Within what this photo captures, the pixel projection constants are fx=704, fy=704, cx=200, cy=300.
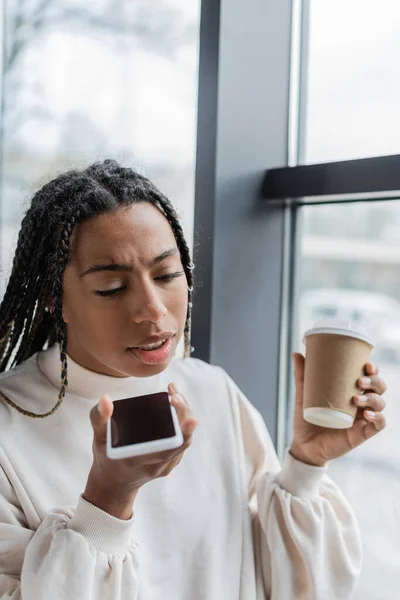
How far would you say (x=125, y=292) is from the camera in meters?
1.03

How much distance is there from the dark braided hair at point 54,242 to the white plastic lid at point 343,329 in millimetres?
252

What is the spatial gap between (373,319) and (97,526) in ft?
2.25

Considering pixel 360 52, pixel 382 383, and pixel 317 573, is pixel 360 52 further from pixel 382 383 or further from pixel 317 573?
pixel 317 573

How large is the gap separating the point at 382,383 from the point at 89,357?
0.46 m

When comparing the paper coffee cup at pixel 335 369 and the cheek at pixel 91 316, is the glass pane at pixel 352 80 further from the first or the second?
the cheek at pixel 91 316

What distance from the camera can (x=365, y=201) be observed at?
52.3 inches

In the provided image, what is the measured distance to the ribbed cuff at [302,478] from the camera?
45.9 inches

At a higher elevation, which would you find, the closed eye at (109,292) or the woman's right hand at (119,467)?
the closed eye at (109,292)

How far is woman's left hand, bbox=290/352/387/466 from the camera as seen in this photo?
1.09m

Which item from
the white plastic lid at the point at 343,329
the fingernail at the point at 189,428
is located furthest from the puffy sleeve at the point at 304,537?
the fingernail at the point at 189,428

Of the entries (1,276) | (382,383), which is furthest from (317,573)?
(1,276)

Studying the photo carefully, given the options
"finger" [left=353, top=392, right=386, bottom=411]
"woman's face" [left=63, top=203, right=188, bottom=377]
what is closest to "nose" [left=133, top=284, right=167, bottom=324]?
"woman's face" [left=63, top=203, right=188, bottom=377]

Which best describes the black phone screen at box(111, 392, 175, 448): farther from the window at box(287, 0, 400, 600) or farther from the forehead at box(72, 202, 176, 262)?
the window at box(287, 0, 400, 600)

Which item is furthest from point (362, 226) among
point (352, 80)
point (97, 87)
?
point (97, 87)
